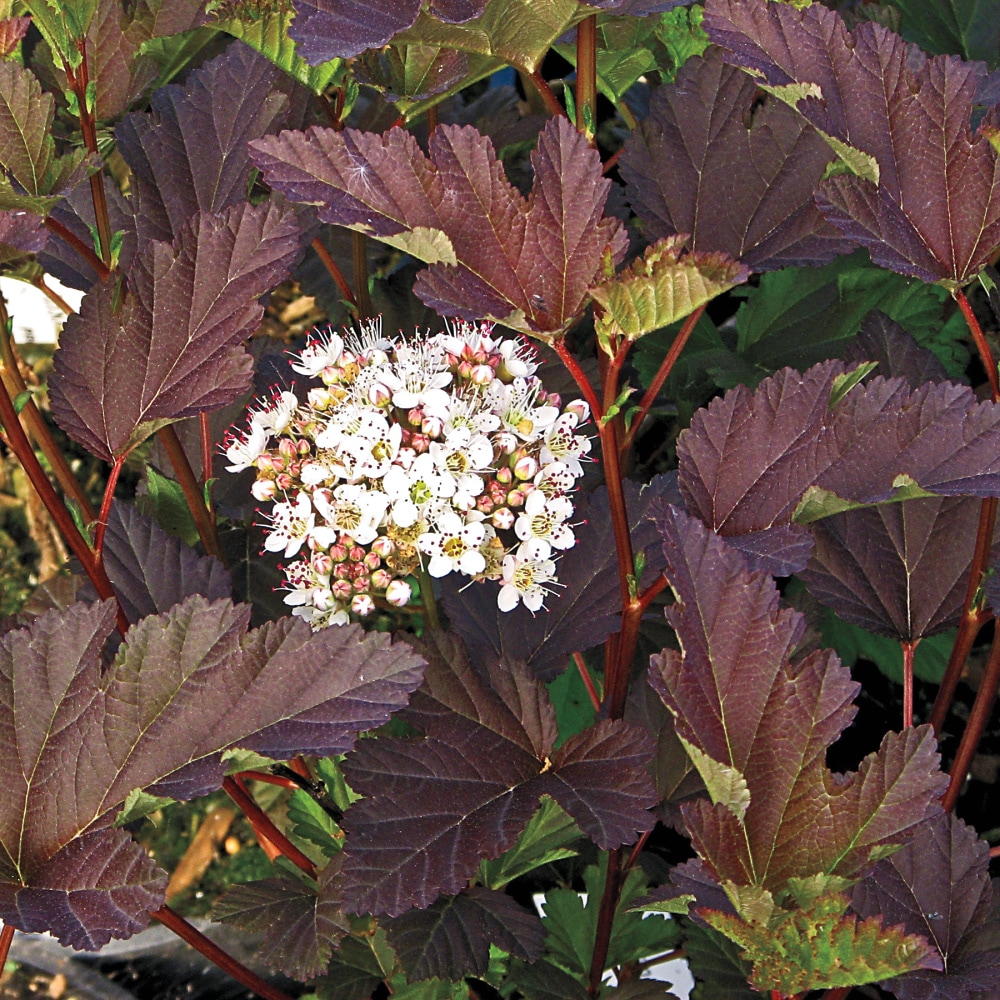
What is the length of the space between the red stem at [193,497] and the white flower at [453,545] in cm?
17

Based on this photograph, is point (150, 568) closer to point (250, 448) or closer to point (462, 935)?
point (250, 448)

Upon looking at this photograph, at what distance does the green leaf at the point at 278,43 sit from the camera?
0.83 meters

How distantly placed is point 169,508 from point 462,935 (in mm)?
361

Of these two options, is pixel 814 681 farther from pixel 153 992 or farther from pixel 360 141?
pixel 153 992

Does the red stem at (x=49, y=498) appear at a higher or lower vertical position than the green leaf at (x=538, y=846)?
higher

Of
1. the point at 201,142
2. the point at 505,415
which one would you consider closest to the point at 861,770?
the point at 505,415

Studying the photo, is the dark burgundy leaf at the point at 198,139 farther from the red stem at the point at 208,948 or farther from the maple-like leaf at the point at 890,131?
the red stem at the point at 208,948

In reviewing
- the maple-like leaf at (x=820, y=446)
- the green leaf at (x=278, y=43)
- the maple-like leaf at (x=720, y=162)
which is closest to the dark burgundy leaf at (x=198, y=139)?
the green leaf at (x=278, y=43)

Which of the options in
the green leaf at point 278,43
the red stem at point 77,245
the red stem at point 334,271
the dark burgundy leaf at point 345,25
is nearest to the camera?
the dark burgundy leaf at point 345,25

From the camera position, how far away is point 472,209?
65 cm

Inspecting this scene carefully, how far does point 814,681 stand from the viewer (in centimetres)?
57

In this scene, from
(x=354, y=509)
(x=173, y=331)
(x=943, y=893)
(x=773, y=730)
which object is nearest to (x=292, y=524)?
(x=354, y=509)

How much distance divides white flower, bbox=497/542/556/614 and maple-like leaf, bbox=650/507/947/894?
0.61 feet

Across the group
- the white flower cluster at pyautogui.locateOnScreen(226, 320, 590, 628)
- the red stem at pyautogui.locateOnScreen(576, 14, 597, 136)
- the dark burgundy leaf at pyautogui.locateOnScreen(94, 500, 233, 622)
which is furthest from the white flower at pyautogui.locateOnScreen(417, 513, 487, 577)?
the red stem at pyautogui.locateOnScreen(576, 14, 597, 136)
